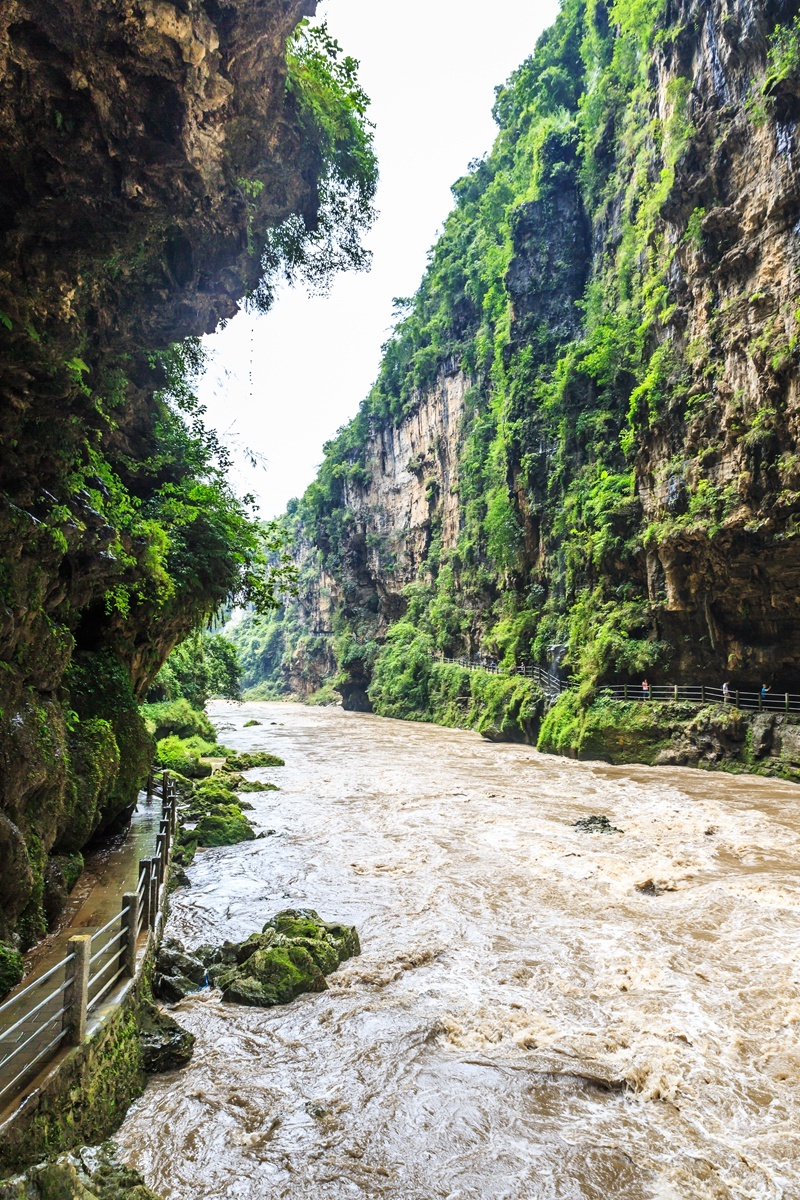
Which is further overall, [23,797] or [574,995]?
[574,995]

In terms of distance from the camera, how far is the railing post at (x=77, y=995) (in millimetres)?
4305

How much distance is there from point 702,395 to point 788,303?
3.75m

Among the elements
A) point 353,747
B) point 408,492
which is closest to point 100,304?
point 353,747

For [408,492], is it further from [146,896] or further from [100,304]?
[146,896]

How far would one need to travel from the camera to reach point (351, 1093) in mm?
5473

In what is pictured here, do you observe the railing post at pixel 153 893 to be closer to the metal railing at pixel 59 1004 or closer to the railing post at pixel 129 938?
the metal railing at pixel 59 1004

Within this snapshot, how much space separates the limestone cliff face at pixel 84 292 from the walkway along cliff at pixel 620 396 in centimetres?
1575

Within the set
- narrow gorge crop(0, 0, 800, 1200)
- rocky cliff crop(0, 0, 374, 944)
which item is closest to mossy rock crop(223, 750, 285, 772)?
narrow gorge crop(0, 0, 800, 1200)

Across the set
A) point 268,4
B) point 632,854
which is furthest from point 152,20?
point 632,854

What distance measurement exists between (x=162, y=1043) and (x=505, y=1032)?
3195 mm

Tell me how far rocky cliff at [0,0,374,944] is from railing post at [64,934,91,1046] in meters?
1.24

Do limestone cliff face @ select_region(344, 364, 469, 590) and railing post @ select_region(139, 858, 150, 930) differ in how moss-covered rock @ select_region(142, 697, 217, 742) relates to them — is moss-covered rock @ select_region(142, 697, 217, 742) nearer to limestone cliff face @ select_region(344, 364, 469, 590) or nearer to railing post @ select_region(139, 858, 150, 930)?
railing post @ select_region(139, 858, 150, 930)

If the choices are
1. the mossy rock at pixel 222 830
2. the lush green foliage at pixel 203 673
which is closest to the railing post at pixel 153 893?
the mossy rock at pixel 222 830

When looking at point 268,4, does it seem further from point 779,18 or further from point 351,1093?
point 779,18
